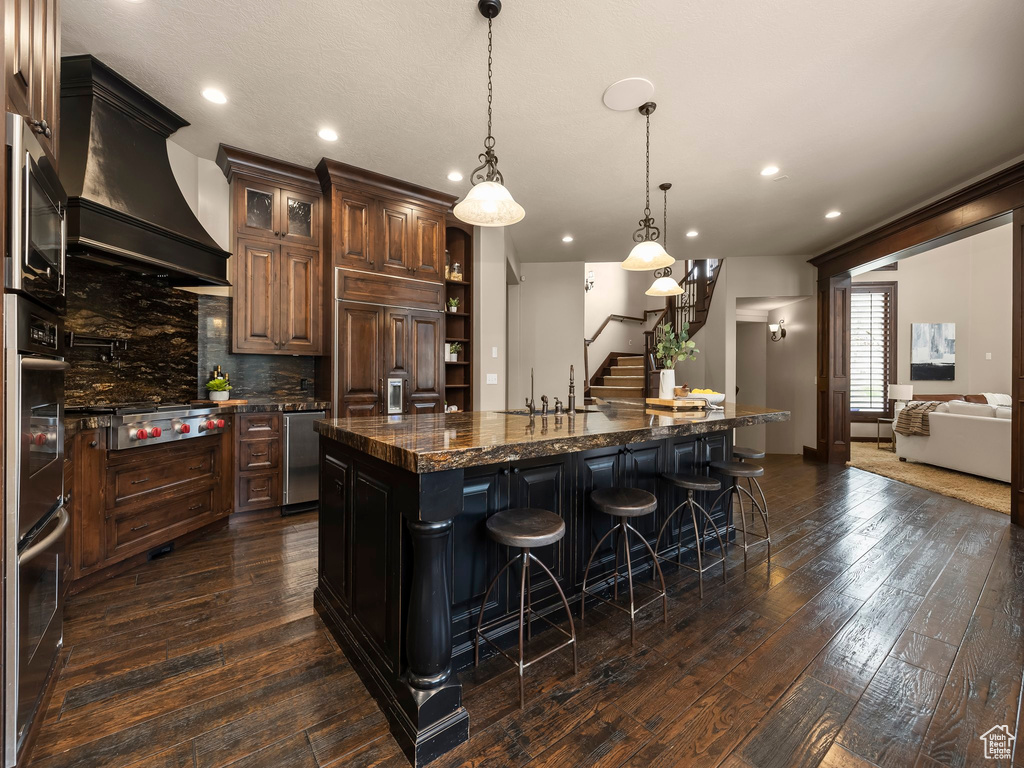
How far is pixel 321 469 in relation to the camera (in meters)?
2.10

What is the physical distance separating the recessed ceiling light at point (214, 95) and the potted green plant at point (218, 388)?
1975 mm

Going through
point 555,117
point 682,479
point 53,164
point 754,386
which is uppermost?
point 555,117

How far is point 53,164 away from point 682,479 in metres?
3.04

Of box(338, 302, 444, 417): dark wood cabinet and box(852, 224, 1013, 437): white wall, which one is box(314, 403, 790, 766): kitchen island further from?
box(852, 224, 1013, 437): white wall

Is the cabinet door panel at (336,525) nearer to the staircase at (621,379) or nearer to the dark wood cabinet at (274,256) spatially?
the dark wood cabinet at (274,256)

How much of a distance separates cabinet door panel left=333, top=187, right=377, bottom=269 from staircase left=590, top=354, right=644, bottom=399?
19.3 ft

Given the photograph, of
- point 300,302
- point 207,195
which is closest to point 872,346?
point 300,302

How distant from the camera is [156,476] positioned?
265 centimetres

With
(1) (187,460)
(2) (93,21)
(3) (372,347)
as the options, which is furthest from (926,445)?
(2) (93,21)

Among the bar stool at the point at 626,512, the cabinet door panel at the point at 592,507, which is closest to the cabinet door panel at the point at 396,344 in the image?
the cabinet door panel at the point at 592,507

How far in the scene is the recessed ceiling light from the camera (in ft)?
8.98

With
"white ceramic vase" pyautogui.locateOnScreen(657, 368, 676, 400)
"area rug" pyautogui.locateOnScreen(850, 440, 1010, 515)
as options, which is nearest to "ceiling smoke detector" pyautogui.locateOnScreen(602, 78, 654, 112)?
"white ceramic vase" pyautogui.locateOnScreen(657, 368, 676, 400)

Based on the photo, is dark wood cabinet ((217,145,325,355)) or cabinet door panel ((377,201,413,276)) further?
cabinet door panel ((377,201,413,276))

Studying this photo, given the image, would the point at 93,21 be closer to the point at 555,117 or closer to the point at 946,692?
the point at 555,117
